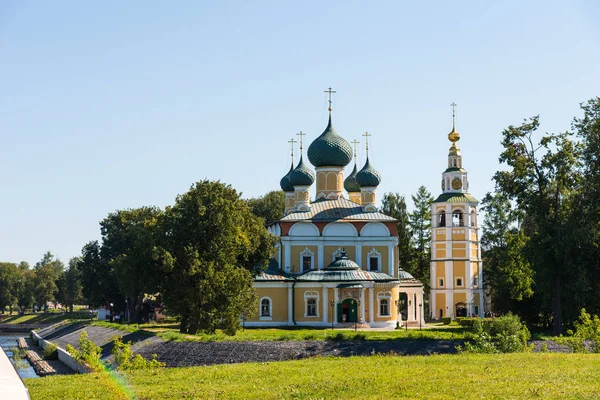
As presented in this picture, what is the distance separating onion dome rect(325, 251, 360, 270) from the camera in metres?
51.4

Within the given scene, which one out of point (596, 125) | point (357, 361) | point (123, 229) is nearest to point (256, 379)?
point (357, 361)

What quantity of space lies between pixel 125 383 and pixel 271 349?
12.3 metres

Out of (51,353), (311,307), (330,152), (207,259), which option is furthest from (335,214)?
(51,353)

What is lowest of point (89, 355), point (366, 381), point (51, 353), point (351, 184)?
point (51, 353)

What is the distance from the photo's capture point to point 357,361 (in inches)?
878

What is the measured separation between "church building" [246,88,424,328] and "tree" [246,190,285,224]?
17.7 meters

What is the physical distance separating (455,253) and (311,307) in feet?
58.0

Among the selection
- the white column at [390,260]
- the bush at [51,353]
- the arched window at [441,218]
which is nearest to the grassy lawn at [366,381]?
the bush at [51,353]

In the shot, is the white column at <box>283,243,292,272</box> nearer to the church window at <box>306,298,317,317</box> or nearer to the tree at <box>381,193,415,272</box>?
the church window at <box>306,298,317,317</box>

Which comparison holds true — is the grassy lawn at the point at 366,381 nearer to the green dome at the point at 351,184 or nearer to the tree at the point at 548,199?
the tree at the point at 548,199

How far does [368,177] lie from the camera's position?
56.9 metres

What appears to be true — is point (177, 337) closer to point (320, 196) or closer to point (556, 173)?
point (556, 173)

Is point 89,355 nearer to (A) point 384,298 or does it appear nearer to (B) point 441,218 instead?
(A) point 384,298

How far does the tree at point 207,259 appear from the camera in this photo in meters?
37.8
